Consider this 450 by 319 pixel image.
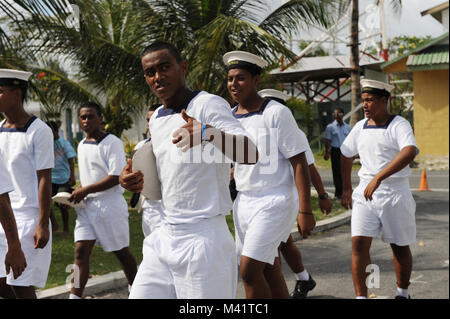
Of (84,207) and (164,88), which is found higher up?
(164,88)

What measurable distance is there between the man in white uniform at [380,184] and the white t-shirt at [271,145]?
715 millimetres

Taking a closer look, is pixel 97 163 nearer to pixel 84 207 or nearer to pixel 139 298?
pixel 84 207

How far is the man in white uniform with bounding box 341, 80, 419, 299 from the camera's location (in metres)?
4.47

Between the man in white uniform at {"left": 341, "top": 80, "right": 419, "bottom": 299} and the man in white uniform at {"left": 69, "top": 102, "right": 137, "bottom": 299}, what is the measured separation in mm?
1801

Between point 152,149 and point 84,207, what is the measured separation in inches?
94.0

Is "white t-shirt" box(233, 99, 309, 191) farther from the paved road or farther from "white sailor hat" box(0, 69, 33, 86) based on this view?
"white sailor hat" box(0, 69, 33, 86)

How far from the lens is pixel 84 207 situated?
5.12m

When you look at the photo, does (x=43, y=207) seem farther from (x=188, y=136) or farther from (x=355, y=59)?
(x=355, y=59)

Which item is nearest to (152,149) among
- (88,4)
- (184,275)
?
(184,275)

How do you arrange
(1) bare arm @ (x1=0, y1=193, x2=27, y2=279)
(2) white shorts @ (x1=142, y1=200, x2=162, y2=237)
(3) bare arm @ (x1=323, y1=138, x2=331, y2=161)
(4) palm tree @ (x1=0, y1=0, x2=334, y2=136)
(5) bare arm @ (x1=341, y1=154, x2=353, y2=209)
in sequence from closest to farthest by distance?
(1) bare arm @ (x1=0, y1=193, x2=27, y2=279) → (5) bare arm @ (x1=341, y1=154, x2=353, y2=209) → (2) white shorts @ (x1=142, y1=200, x2=162, y2=237) → (3) bare arm @ (x1=323, y1=138, x2=331, y2=161) → (4) palm tree @ (x1=0, y1=0, x2=334, y2=136)

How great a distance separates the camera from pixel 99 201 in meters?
5.12

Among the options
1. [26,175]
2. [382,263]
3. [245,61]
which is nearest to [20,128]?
[26,175]

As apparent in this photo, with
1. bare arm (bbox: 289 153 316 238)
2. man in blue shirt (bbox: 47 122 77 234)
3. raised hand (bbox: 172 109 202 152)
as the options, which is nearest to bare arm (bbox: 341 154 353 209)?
bare arm (bbox: 289 153 316 238)

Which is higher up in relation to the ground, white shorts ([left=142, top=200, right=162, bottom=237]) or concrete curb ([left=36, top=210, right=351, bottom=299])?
white shorts ([left=142, top=200, right=162, bottom=237])
